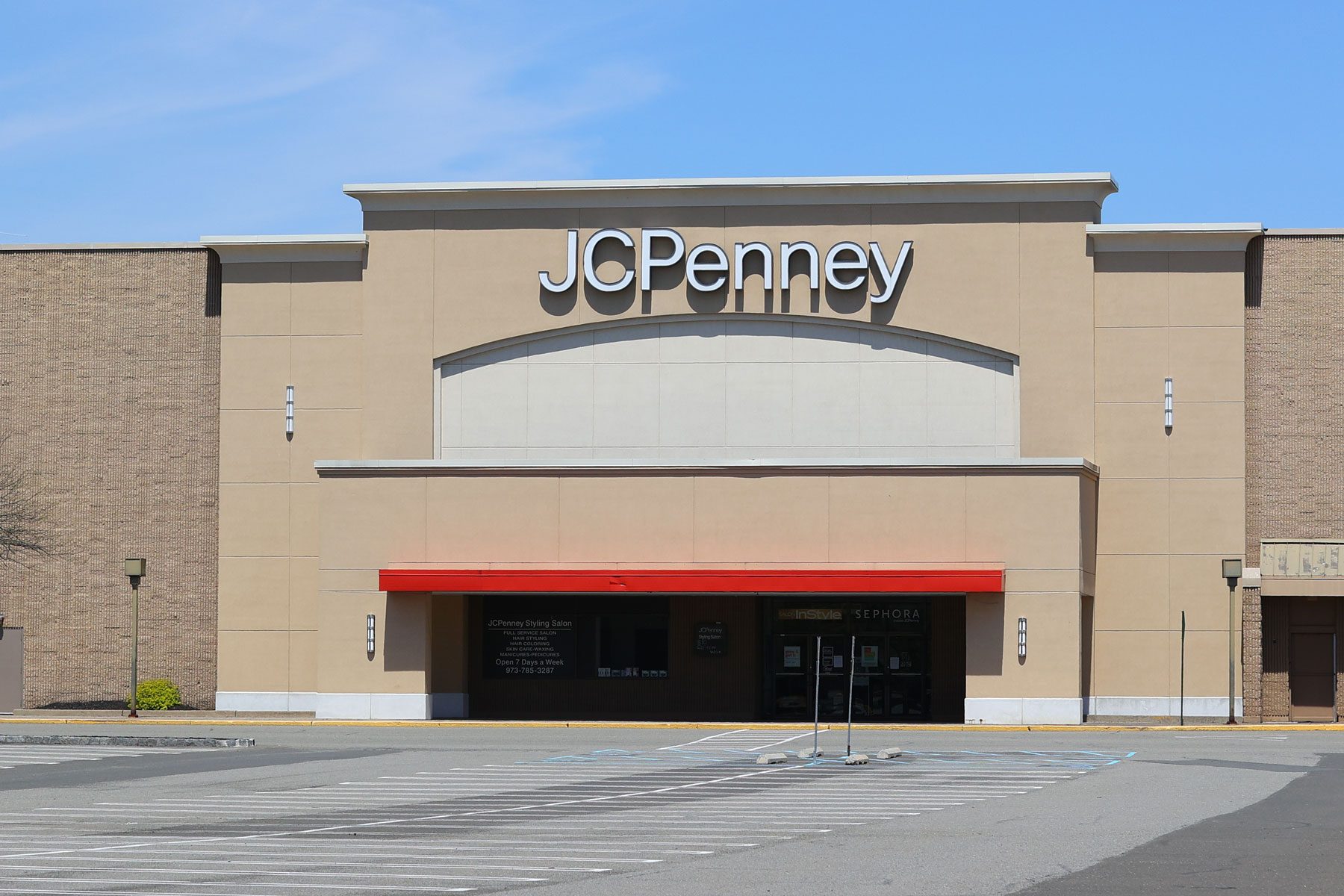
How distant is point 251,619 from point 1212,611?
20817mm

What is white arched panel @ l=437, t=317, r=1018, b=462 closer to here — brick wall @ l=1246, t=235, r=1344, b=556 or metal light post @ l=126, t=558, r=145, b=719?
brick wall @ l=1246, t=235, r=1344, b=556

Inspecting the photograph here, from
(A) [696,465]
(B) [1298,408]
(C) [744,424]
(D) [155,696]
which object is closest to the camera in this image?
(A) [696,465]

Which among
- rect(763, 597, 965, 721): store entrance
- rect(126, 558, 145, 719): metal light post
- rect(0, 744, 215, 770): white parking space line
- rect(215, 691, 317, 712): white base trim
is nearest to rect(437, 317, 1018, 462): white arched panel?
rect(763, 597, 965, 721): store entrance

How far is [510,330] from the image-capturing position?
36344mm

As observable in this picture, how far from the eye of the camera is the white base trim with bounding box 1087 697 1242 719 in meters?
35.2

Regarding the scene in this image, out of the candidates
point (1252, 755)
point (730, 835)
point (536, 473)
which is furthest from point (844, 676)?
point (730, 835)

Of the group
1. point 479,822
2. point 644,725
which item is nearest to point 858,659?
point 644,725

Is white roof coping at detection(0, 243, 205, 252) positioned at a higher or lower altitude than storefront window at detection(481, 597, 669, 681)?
higher

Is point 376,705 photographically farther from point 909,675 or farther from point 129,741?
point 909,675

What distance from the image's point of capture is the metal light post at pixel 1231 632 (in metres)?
34.1

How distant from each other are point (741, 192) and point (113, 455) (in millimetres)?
15441

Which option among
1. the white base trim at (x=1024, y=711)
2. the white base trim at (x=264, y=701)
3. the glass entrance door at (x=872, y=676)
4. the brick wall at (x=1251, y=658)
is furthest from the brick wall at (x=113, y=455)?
the brick wall at (x=1251, y=658)

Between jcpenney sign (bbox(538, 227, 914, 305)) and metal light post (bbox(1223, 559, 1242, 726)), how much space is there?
898 cm

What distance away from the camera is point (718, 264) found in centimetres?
3606
